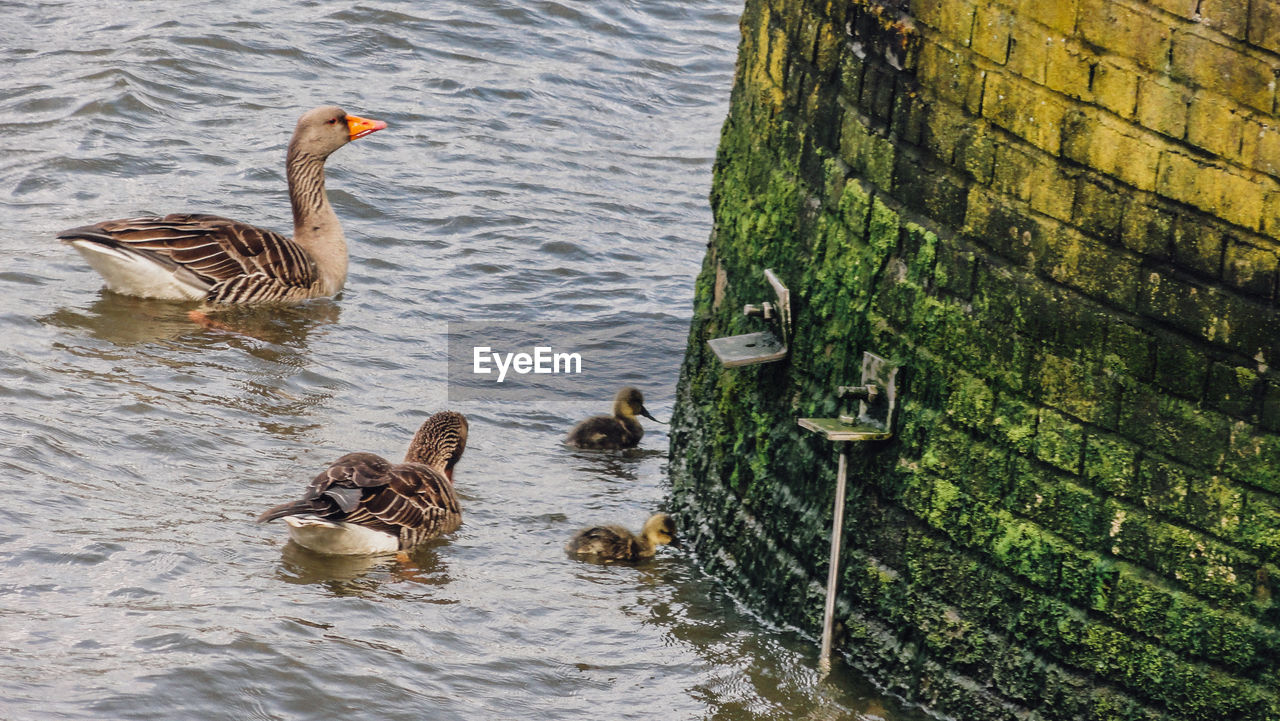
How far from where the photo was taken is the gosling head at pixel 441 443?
8.72 m

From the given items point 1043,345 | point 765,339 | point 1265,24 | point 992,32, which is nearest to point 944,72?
point 992,32

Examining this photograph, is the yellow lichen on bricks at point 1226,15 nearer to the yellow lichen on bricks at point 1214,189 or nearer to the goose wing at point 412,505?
the yellow lichen on bricks at point 1214,189

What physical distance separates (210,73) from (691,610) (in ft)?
35.6

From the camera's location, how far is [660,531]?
26.7 feet

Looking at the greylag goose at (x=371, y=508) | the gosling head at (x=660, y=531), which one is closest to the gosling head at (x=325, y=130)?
the greylag goose at (x=371, y=508)

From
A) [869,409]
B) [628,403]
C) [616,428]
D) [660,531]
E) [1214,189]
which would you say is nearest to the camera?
[1214,189]

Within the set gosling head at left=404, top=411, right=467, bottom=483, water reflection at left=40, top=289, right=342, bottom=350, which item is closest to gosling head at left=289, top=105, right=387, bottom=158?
water reflection at left=40, top=289, right=342, bottom=350

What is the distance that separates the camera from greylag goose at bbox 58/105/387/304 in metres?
11.2

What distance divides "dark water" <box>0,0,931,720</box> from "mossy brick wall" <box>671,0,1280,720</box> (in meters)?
0.70

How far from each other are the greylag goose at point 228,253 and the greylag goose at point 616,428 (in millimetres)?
3089

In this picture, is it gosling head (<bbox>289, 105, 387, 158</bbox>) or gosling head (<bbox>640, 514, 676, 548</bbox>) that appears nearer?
gosling head (<bbox>640, 514, 676, 548</bbox>)

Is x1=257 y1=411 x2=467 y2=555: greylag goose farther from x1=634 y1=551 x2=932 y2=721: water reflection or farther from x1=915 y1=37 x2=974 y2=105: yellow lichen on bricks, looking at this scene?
x1=915 y1=37 x2=974 y2=105: yellow lichen on bricks

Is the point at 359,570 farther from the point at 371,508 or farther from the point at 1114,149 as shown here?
the point at 1114,149

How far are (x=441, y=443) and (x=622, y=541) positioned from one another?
1409 millimetres
